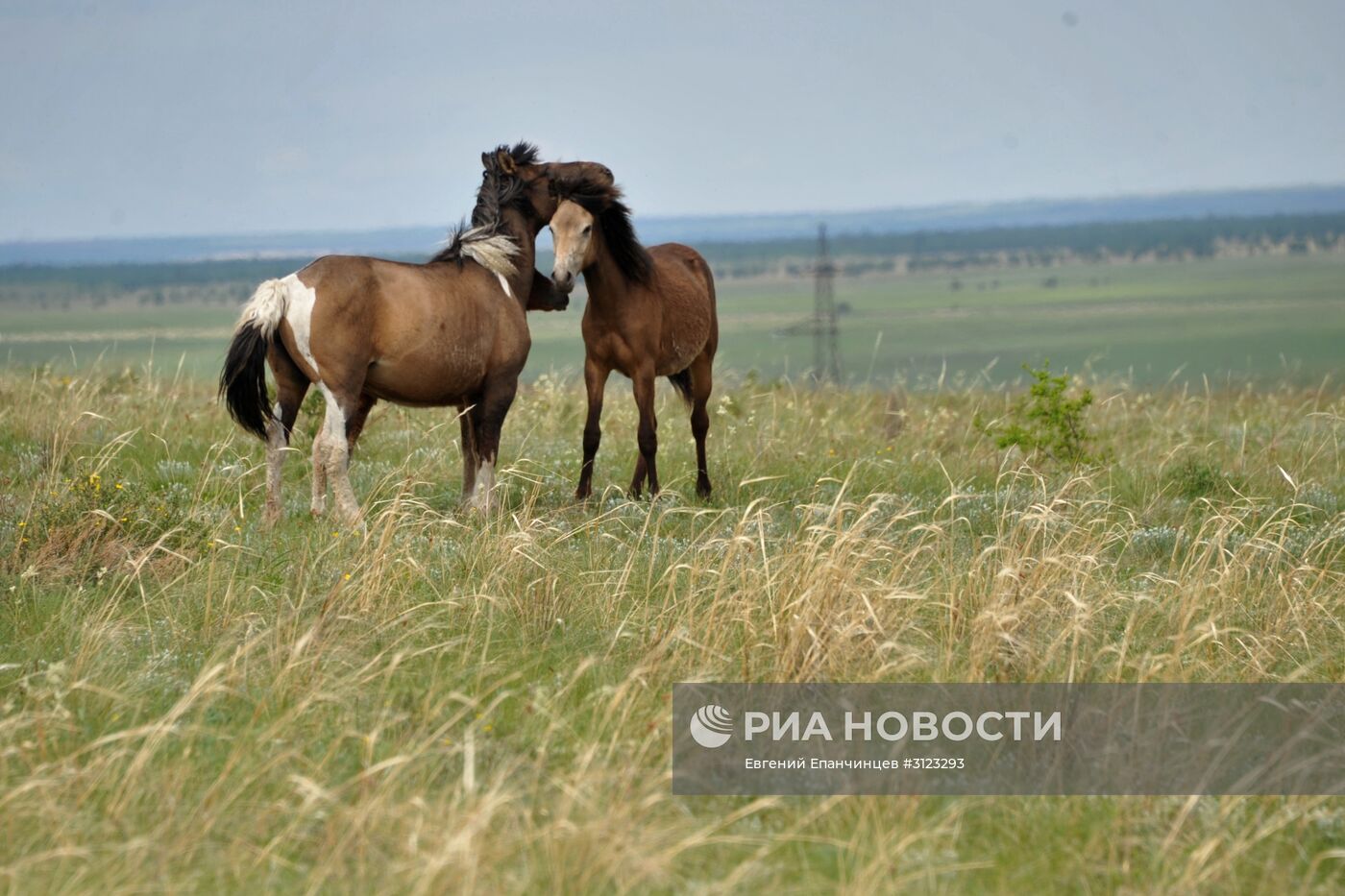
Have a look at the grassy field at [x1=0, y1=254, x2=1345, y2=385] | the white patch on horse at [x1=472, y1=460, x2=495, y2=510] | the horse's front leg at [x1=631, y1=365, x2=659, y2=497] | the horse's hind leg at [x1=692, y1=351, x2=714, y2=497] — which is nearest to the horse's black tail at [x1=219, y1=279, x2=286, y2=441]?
the white patch on horse at [x1=472, y1=460, x2=495, y2=510]

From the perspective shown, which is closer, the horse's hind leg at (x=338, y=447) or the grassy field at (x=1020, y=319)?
the horse's hind leg at (x=338, y=447)

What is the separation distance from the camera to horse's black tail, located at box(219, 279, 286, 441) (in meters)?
7.71

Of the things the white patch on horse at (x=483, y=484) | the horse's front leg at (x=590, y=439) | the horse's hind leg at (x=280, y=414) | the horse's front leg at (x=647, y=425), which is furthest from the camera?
the horse's front leg at (x=647, y=425)

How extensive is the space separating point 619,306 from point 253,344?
2.65 m

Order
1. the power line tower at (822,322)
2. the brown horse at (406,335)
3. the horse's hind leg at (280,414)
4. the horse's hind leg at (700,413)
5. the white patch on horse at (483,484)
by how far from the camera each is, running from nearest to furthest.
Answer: the brown horse at (406,335), the horse's hind leg at (280,414), the white patch on horse at (483,484), the horse's hind leg at (700,413), the power line tower at (822,322)

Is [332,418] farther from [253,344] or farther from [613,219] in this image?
[613,219]

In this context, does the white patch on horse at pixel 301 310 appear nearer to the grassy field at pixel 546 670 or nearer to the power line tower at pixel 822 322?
the grassy field at pixel 546 670

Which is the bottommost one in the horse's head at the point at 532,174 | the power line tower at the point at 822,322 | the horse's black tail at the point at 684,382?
the power line tower at the point at 822,322

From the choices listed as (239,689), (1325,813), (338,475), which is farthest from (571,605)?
(1325,813)

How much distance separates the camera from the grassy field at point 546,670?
13.6 ft

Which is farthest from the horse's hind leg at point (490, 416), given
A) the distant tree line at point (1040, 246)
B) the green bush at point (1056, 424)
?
the distant tree line at point (1040, 246)

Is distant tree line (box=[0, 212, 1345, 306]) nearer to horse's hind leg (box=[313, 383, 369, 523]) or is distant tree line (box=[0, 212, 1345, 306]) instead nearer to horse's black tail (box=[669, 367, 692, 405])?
horse's black tail (box=[669, 367, 692, 405])

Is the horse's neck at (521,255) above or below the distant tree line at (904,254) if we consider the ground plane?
above

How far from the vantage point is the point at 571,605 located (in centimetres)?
640
